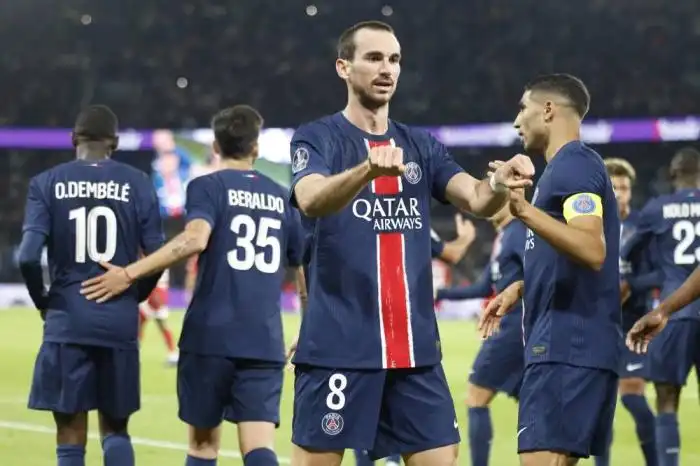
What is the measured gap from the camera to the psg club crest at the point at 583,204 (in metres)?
4.47

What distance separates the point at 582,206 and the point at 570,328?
0.49 m

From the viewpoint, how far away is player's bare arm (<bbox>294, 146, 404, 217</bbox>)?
3.55m

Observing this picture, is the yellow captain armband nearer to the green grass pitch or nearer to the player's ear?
the player's ear

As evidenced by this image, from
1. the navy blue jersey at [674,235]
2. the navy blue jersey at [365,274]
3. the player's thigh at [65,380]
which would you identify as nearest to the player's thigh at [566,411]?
the navy blue jersey at [365,274]

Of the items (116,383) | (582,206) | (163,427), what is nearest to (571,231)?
(582,206)

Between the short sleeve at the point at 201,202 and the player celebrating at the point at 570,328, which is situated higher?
the short sleeve at the point at 201,202

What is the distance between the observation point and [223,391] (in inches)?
222

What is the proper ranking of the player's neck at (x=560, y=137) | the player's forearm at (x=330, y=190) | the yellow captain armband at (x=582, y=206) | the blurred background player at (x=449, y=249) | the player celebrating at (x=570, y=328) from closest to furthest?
the player's forearm at (x=330, y=190), the yellow captain armband at (x=582, y=206), the player celebrating at (x=570, y=328), the player's neck at (x=560, y=137), the blurred background player at (x=449, y=249)

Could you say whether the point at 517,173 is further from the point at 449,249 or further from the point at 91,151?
the point at 449,249

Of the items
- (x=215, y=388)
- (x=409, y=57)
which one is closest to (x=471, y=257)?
(x=409, y=57)

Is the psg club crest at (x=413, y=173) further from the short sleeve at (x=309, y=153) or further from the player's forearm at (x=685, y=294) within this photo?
the player's forearm at (x=685, y=294)

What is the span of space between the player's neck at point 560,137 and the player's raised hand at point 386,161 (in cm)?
140

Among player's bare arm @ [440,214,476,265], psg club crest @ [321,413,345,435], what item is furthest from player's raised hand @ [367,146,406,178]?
player's bare arm @ [440,214,476,265]

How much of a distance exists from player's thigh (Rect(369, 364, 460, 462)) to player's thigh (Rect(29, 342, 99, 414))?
6.63 feet
